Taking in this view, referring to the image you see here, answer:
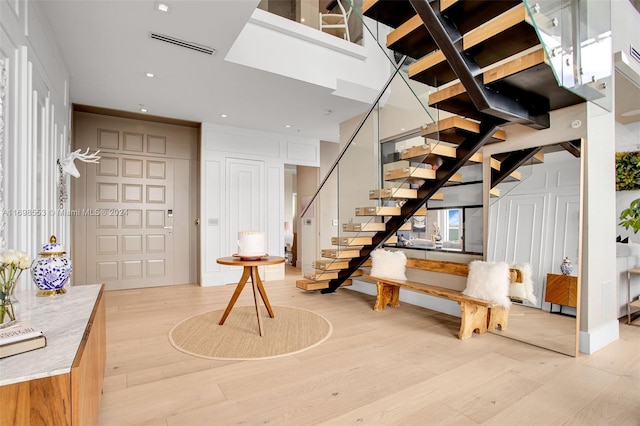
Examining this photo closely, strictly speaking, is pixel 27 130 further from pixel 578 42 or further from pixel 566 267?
pixel 566 267

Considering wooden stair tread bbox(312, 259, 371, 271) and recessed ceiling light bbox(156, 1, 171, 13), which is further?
wooden stair tread bbox(312, 259, 371, 271)

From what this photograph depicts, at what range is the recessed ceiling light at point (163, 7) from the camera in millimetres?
2723

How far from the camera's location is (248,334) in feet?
10.5

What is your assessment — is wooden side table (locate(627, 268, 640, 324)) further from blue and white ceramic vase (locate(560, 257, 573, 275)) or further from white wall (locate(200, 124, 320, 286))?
white wall (locate(200, 124, 320, 286))

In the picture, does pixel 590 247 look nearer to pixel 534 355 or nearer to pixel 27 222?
pixel 534 355

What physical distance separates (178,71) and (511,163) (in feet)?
12.2

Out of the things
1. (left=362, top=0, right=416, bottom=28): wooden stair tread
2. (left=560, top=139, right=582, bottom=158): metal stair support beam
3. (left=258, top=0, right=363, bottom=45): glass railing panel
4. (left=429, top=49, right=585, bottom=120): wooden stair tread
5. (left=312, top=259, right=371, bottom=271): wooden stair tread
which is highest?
(left=258, top=0, right=363, bottom=45): glass railing panel

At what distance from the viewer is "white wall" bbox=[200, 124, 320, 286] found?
5.79 metres

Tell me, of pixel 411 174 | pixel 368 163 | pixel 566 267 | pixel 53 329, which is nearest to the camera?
pixel 53 329

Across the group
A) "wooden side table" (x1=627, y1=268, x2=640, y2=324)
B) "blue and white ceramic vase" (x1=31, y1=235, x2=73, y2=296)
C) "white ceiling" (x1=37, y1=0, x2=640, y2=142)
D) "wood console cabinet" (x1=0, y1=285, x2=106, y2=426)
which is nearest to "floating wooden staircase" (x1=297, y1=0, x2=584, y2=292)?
"white ceiling" (x1=37, y1=0, x2=640, y2=142)

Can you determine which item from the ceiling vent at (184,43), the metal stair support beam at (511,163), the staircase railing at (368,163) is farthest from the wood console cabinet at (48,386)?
the metal stair support beam at (511,163)

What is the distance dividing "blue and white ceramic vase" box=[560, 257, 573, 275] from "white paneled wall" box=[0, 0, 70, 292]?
395cm

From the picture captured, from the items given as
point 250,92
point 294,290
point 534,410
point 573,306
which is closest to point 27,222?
point 250,92

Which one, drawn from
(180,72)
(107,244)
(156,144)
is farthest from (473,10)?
(107,244)
